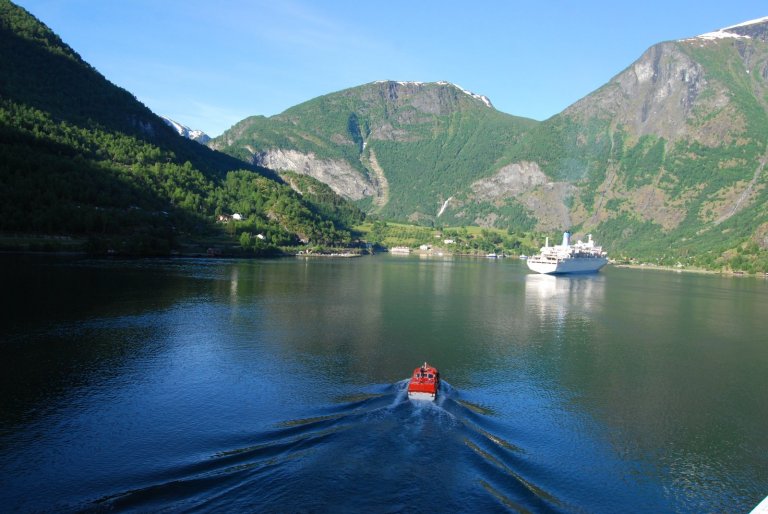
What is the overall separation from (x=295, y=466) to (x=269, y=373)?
59.1 feet

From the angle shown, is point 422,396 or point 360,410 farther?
point 422,396

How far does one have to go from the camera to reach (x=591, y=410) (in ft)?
132

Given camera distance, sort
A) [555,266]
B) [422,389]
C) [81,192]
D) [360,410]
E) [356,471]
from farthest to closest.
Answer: [555,266], [81,192], [422,389], [360,410], [356,471]

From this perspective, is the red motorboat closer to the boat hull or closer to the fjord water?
the boat hull

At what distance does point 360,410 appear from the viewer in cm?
3569

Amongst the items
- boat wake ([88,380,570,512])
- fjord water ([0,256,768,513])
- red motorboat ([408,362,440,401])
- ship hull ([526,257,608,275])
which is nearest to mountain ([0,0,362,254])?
fjord water ([0,256,768,513])

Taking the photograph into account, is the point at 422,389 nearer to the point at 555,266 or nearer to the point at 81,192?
the point at 81,192

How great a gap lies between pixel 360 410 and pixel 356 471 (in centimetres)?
865

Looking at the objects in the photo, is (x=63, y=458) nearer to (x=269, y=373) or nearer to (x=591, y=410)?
(x=269, y=373)

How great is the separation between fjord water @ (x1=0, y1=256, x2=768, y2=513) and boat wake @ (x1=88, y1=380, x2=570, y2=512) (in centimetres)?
11

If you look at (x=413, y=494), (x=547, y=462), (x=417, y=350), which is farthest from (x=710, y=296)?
(x=413, y=494)

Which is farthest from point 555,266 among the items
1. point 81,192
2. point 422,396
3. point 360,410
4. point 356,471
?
point 356,471

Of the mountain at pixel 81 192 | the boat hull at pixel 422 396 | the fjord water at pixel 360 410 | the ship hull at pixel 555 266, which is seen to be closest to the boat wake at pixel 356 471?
the fjord water at pixel 360 410

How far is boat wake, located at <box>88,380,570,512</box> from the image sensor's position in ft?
79.8
